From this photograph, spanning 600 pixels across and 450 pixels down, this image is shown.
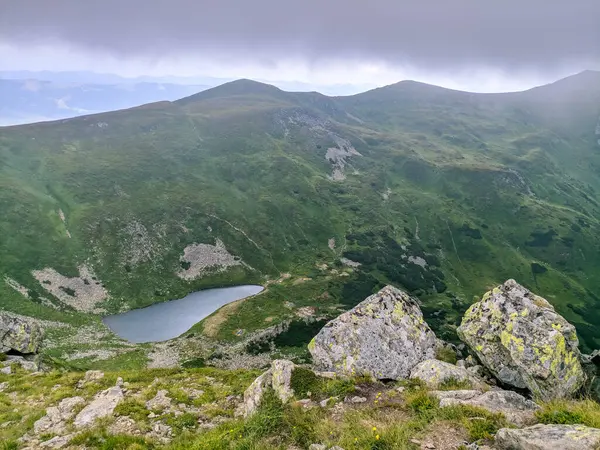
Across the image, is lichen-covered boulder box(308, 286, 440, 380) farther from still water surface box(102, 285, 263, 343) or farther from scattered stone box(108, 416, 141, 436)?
still water surface box(102, 285, 263, 343)

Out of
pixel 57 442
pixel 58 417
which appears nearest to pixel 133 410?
pixel 57 442

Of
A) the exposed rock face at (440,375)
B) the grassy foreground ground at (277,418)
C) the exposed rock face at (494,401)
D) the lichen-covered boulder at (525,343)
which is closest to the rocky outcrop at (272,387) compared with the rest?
the grassy foreground ground at (277,418)

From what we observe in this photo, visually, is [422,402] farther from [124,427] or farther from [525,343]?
[124,427]

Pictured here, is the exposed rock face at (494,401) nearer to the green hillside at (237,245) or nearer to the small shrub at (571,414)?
the small shrub at (571,414)

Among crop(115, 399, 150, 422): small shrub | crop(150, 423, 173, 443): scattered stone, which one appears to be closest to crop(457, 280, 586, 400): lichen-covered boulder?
crop(150, 423, 173, 443): scattered stone

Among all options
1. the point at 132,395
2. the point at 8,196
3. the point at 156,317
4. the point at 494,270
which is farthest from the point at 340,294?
the point at 8,196

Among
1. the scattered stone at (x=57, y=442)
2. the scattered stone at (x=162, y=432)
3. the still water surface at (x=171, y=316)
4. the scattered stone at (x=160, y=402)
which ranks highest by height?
the scattered stone at (x=57, y=442)
